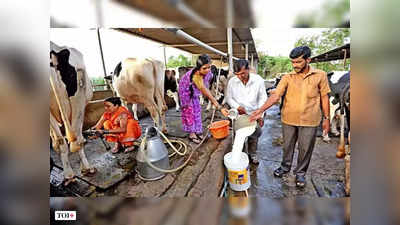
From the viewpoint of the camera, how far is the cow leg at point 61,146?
1410 mm

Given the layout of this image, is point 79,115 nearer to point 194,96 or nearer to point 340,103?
point 194,96

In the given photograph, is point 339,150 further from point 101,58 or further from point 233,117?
point 101,58

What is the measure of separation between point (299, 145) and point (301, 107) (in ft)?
0.92

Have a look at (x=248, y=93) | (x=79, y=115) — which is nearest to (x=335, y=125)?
(x=248, y=93)

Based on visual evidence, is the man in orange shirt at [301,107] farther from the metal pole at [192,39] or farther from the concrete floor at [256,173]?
the metal pole at [192,39]

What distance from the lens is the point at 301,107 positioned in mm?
1351

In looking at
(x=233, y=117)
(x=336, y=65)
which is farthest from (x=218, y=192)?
Result: (x=336, y=65)

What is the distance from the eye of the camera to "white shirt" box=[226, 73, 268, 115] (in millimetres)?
1412

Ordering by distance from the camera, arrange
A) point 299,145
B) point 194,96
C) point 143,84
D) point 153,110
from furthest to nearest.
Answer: point 143,84, point 153,110, point 194,96, point 299,145

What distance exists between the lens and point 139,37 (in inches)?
56.8

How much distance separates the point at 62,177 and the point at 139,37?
→ 1.18m

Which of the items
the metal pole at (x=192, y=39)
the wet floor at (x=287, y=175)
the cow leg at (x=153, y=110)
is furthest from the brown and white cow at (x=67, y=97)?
the wet floor at (x=287, y=175)

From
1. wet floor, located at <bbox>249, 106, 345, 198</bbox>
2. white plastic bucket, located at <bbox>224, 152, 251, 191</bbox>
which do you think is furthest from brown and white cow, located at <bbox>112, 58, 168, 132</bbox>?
wet floor, located at <bbox>249, 106, 345, 198</bbox>

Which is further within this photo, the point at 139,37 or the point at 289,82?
the point at 139,37
